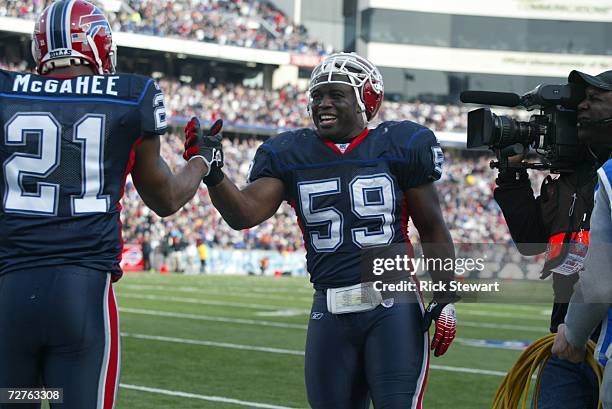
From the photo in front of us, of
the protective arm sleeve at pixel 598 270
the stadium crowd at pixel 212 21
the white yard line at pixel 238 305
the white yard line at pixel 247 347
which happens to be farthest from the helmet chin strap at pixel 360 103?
the stadium crowd at pixel 212 21

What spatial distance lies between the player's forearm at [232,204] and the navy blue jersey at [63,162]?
751mm

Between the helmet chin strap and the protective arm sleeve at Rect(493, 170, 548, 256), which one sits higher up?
the helmet chin strap

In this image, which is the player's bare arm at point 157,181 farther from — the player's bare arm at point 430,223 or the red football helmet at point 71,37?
the player's bare arm at point 430,223

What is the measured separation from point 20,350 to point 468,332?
9.68 m

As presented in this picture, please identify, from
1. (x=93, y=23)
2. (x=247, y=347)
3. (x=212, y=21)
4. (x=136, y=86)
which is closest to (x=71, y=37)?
(x=93, y=23)

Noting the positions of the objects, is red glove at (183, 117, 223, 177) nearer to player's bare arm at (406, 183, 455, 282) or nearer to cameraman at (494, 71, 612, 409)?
player's bare arm at (406, 183, 455, 282)

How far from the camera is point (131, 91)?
10.7ft

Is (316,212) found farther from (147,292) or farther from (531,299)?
(147,292)

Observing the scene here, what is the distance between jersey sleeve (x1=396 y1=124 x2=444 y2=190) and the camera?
4.04 metres

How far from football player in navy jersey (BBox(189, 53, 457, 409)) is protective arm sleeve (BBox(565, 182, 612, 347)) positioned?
42.3 inches

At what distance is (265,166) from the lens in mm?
4180

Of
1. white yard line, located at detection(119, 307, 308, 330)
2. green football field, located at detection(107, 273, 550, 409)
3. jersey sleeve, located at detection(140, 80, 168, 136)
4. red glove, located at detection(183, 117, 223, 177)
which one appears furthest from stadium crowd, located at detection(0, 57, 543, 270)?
jersey sleeve, located at detection(140, 80, 168, 136)

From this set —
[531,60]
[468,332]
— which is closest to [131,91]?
[468,332]

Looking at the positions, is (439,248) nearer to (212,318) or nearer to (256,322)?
(256,322)
